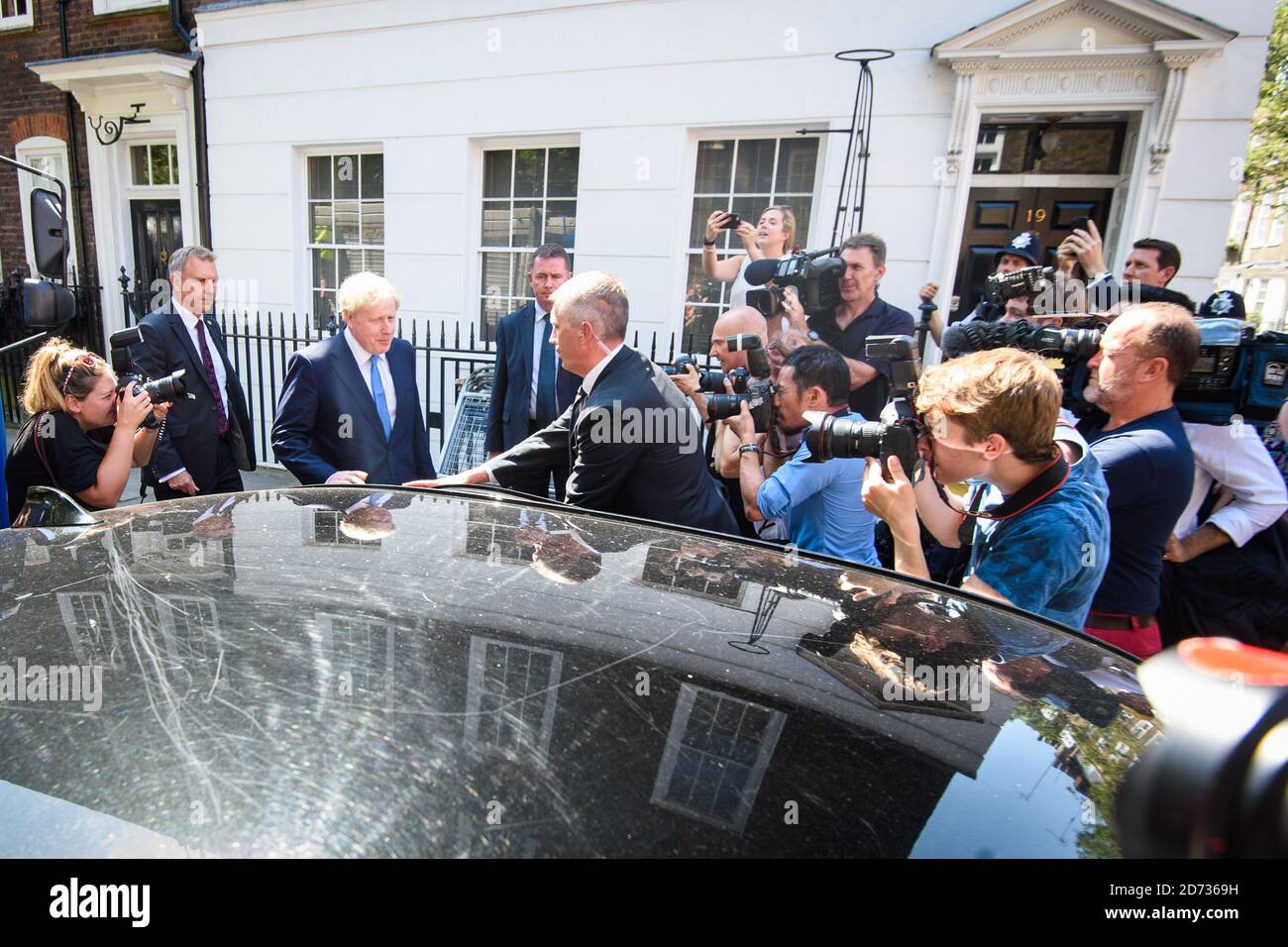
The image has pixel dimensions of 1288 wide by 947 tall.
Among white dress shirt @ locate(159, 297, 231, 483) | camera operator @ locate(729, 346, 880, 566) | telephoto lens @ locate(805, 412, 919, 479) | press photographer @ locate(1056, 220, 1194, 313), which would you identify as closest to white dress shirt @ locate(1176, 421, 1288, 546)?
press photographer @ locate(1056, 220, 1194, 313)

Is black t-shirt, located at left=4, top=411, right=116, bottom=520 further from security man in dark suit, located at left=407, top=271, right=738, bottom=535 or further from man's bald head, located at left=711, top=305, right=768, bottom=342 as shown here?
man's bald head, located at left=711, top=305, right=768, bottom=342

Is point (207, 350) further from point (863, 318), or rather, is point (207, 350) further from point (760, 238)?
point (863, 318)

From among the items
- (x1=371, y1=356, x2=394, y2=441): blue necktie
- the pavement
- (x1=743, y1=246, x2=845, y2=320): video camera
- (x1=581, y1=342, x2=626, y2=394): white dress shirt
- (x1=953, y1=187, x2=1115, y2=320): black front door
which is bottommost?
the pavement

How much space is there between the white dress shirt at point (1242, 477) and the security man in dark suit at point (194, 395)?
15.3ft

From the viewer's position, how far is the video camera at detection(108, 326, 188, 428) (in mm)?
3357

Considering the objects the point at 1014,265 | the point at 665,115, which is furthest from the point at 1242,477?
the point at 665,115

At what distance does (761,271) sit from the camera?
4.69 m

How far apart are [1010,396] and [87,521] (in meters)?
2.34

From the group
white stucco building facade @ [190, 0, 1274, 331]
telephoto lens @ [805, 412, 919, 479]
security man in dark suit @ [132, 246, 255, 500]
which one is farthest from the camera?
white stucco building facade @ [190, 0, 1274, 331]

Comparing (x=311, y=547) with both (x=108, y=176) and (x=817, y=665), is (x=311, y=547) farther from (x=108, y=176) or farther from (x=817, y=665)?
(x=108, y=176)

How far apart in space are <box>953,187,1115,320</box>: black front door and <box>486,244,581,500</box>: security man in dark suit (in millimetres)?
3492

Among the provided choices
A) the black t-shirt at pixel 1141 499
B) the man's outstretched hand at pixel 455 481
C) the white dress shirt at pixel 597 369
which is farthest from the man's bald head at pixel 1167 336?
the man's outstretched hand at pixel 455 481

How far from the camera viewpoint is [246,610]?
1278mm

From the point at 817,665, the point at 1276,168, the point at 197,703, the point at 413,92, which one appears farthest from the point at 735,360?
the point at 1276,168
